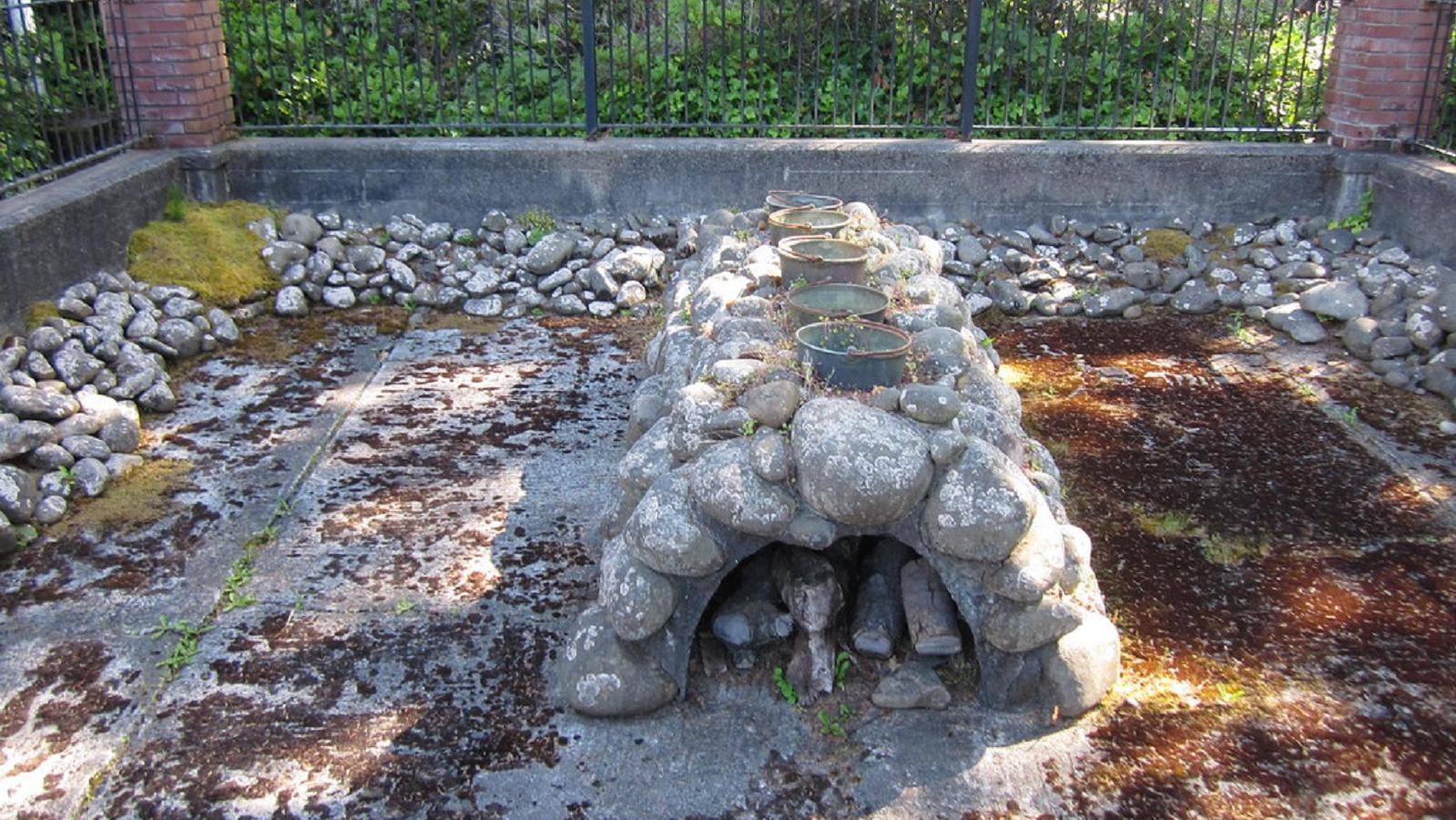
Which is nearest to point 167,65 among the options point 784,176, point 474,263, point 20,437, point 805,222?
point 474,263

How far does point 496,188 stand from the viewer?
25.4ft

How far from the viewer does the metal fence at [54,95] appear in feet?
20.9

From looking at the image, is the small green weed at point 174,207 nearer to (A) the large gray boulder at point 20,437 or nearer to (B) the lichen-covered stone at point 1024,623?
(A) the large gray boulder at point 20,437

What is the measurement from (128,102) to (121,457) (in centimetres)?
337

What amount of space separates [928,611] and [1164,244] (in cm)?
477

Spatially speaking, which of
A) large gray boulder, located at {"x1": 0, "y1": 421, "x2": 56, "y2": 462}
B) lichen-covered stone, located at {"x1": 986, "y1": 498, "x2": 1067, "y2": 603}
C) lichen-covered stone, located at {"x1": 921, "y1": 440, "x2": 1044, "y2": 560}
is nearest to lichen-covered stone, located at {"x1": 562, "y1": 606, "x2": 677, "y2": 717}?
lichen-covered stone, located at {"x1": 921, "y1": 440, "x2": 1044, "y2": 560}

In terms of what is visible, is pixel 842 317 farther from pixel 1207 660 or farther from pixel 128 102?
pixel 128 102

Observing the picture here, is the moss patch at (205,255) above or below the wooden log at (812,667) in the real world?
above

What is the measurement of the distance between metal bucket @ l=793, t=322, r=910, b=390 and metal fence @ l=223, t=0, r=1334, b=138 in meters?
4.21

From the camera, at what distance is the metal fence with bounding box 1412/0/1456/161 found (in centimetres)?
722

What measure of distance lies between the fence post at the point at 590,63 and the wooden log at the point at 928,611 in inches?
193

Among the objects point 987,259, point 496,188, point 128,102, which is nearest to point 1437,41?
point 987,259

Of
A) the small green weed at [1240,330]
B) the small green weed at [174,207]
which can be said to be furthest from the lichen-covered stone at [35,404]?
the small green weed at [1240,330]

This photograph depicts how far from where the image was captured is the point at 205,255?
6.84 metres
